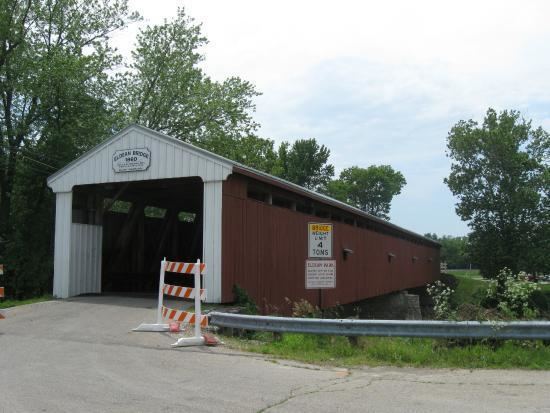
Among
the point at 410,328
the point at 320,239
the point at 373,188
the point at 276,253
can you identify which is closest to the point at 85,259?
the point at 276,253

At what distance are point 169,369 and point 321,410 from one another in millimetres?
2721

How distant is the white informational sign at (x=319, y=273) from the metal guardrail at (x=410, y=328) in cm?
183

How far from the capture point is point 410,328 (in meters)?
8.20

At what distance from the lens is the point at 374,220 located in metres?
27.4

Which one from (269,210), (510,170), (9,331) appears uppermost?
(510,170)

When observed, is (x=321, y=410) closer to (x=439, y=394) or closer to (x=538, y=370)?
(x=439, y=394)

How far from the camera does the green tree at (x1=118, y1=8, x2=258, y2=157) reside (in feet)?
98.4

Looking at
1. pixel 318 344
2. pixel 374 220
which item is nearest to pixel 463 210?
pixel 374 220

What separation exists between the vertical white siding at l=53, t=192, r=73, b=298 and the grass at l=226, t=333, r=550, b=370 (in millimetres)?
8511

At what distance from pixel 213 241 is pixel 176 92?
18.1 meters

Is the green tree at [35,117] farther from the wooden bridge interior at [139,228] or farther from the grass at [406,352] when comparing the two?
the grass at [406,352]

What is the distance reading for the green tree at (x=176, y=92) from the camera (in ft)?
98.4

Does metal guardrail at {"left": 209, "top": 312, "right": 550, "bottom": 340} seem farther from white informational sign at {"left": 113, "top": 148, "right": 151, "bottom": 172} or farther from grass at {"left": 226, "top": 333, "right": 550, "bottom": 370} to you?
white informational sign at {"left": 113, "top": 148, "right": 151, "bottom": 172}

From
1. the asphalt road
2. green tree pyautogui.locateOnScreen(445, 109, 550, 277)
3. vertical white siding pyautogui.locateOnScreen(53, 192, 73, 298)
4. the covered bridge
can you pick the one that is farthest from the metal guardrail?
green tree pyautogui.locateOnScreen(445, 109, 550, 277)
